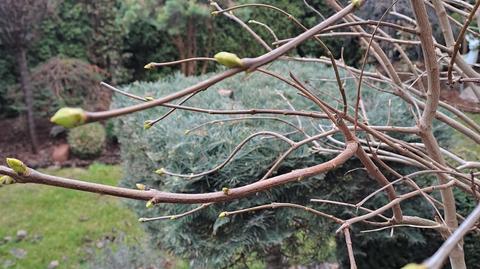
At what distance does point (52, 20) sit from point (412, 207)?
5693 mm

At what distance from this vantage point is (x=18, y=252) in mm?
3971

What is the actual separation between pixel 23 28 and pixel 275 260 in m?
4.42

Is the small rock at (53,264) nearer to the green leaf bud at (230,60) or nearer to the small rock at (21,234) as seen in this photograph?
the small rock at (21,234)

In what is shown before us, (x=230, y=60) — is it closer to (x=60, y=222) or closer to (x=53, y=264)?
(x=53, y=264)

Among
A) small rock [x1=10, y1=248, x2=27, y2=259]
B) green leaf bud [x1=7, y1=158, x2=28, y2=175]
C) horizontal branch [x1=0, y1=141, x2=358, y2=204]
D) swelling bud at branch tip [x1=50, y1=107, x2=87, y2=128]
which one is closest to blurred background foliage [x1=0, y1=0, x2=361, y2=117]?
small rock [x1=10, y1=248, x2=27, y2=259]

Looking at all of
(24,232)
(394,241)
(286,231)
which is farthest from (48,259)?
(394,241)

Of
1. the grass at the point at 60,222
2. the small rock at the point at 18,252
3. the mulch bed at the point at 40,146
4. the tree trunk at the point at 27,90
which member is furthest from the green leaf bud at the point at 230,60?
the tree trunk at the point at 27,90

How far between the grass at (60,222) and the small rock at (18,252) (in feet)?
0.08

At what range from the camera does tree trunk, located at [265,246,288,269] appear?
8.51 feet

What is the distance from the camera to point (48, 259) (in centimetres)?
391

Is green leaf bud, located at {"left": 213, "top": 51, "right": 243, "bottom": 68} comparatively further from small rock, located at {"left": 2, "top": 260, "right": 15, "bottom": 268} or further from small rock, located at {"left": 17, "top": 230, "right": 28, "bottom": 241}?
small rock, located at {"left": 17, "top": 230, "right": 28, "bottom": 241}

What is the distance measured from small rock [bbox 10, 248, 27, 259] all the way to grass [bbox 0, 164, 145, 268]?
2 centimetres

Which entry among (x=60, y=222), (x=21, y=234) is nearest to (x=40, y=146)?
(x=60, y=222)

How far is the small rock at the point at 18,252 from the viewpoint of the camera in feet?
12.9
